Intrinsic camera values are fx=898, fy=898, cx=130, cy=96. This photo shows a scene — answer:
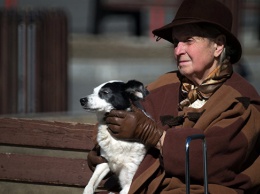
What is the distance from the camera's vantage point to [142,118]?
4504 mm

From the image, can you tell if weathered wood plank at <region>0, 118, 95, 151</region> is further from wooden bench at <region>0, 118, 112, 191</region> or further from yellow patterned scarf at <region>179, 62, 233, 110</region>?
yellow patterned scarf at <region>179, 62, 233, 110</region>

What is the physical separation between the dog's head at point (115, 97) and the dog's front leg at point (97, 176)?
0.36 metres

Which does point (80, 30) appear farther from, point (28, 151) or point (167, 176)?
point (167, 176)

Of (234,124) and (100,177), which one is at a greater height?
(234,124)

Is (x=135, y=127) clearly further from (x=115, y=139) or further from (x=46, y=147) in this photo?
(x=46, y=147)

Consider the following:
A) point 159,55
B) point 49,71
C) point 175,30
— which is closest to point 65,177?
point 175,30

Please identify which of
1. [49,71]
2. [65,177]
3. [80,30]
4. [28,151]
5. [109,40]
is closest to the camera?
[65,177]

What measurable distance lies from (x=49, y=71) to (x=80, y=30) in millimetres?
12192

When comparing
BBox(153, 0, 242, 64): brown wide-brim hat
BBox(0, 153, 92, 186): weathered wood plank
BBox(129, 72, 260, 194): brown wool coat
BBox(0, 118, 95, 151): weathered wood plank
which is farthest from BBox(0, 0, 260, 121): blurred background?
BBox(129, 72, 260, 194): brown wool coat

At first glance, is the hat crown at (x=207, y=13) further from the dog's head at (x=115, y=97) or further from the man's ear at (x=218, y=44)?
the dog's head at (x=115, y=97)

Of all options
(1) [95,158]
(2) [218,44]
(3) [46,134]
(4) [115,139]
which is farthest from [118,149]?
(3) [46,134]

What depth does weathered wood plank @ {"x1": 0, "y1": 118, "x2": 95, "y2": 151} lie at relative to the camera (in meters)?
5.50

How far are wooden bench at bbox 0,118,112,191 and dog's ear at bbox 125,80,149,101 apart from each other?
2.46ft

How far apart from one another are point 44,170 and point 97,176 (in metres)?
0.76
